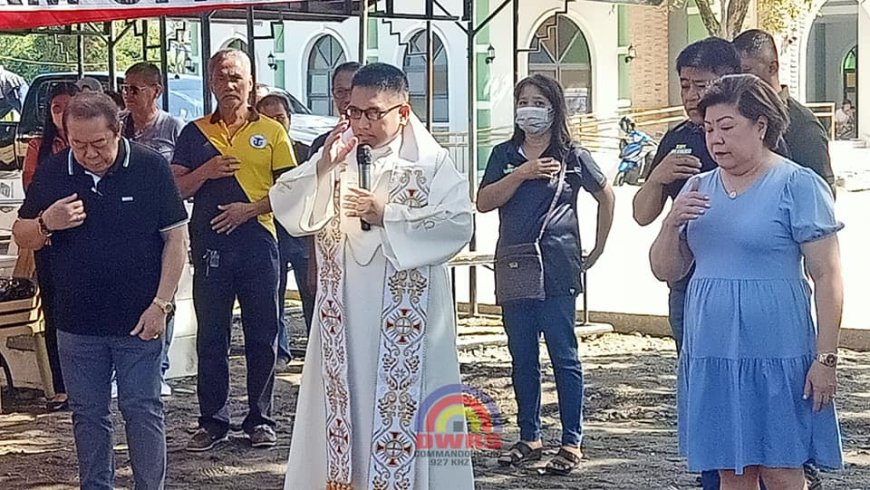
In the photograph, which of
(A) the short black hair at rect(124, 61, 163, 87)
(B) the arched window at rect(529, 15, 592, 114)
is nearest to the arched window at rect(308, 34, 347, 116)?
(B) the arched window at rect(529, 15, 592, 114)

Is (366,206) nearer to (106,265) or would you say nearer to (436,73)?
(106,265)

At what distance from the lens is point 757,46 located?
17.3 ft

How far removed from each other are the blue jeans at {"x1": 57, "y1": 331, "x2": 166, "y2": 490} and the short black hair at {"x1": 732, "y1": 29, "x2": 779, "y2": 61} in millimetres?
2442

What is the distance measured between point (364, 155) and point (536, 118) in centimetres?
133

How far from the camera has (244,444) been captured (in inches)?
275

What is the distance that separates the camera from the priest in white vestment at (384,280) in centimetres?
508

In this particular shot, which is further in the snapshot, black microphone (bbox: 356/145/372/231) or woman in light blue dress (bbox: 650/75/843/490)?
black microphone (bbox: 356/145/372/231)

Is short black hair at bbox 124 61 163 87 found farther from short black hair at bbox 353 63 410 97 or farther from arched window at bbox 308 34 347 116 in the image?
arched window at bbox 308 34 347 116

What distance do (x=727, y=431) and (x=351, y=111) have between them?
1.80 meters

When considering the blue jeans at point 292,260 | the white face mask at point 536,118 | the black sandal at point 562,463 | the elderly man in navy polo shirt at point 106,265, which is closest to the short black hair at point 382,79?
the elderly man in navy polo shirt at point 106,265

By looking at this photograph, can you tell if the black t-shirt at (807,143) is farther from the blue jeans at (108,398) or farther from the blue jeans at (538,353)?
the blue jeans at (108,398)

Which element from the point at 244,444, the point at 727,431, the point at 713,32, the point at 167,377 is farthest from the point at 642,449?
the point at 713,32

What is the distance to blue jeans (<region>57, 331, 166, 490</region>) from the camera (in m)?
5.17

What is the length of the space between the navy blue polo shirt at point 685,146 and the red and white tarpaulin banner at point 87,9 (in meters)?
2.60
